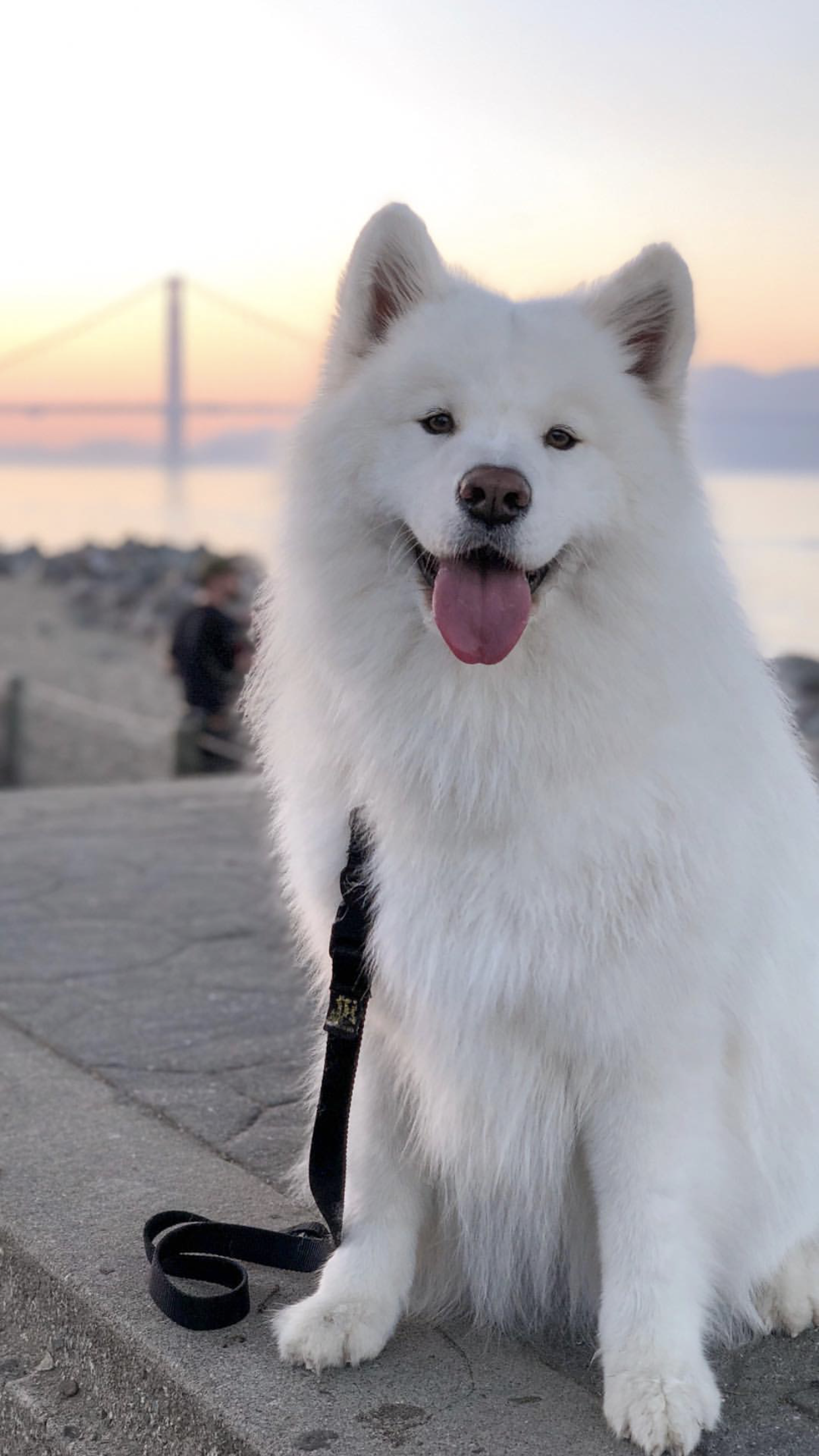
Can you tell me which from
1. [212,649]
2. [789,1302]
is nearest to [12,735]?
[212,649]

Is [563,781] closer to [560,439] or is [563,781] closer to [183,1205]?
[560,439]

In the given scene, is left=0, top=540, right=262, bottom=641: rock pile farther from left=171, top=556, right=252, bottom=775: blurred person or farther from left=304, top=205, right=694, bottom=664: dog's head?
left=304, top=205, right=694, bottom=664: dog's head

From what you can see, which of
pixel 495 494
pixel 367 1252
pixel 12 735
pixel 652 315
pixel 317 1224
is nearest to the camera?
pixel 495 494

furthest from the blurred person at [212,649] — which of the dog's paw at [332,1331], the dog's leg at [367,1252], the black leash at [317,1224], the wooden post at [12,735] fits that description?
the dog's paw at [332,1331]

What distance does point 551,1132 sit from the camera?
1.94 m

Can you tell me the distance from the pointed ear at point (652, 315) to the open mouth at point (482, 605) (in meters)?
0.40

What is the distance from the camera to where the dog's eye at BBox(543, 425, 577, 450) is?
1844 millimetres

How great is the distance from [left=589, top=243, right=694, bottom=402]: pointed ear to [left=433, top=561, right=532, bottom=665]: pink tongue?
0.41 m

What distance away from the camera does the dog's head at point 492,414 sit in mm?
1778

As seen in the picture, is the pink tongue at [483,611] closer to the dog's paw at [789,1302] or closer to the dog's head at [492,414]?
the dog's head at [492,414]

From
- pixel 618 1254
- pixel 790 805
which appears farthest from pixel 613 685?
pixel 618 1254

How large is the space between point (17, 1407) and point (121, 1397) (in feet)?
0.74

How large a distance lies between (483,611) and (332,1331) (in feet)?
3.45

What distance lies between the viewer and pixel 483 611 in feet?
5.85
